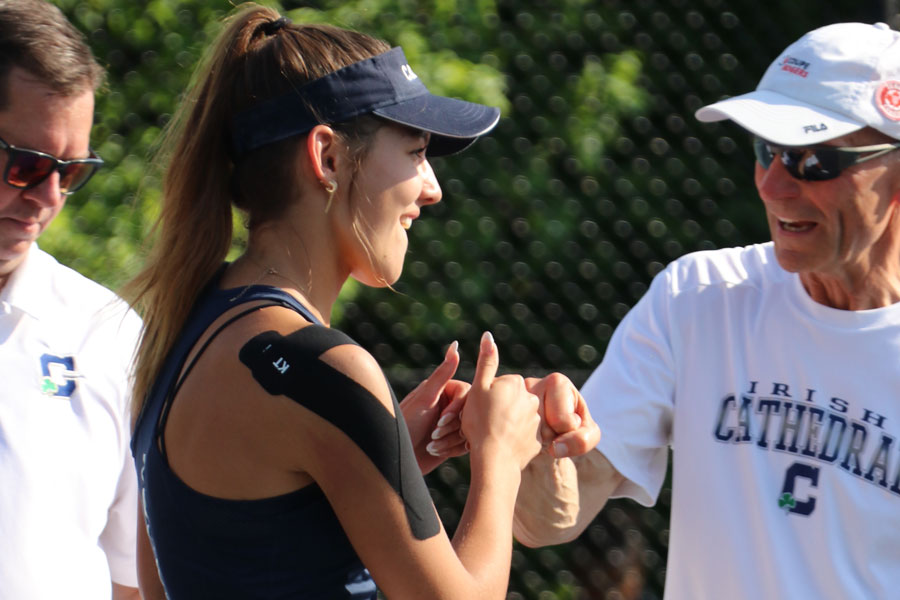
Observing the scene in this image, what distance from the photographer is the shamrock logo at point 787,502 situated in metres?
1.89

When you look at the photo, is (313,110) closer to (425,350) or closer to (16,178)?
(16,178)

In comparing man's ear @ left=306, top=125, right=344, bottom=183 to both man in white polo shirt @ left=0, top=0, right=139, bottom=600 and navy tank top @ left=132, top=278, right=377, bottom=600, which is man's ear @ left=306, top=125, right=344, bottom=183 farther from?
man in white polo shirt @ left=0, top=0, right=139, bottom=600

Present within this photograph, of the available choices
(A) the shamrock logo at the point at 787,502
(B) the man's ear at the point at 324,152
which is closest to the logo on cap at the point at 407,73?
(B) the man's ear at the point at 324,152

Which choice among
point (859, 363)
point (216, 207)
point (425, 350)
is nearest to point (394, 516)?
point (216, 207)

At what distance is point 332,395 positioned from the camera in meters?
1.39

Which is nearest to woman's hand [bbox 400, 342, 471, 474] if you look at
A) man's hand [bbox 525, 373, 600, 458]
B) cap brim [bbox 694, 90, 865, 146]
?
man's hand [bbox 525, 373, 600, 458]

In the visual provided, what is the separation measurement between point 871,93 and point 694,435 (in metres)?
0.67

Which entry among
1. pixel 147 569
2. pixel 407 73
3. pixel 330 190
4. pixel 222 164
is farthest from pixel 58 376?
pixel 407 73

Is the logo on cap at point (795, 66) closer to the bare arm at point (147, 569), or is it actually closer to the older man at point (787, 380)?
the older man at point (787, 380)

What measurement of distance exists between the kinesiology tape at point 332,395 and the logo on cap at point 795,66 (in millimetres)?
1062

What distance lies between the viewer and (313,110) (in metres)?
1.56

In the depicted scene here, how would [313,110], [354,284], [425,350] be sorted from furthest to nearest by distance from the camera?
1. [425,350]
2. [354,284]
3. [313,110]

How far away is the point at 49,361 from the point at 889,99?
1.59 m

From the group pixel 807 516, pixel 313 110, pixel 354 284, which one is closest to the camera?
pixel 313 110
